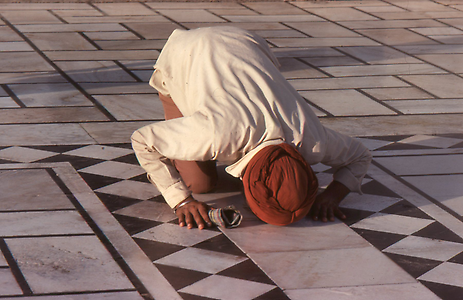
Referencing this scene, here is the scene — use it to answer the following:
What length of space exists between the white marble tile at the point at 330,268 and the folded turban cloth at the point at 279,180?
0.18 meters

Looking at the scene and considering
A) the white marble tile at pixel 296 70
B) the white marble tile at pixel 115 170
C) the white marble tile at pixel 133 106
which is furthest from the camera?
the white marble tile at pixel 296 70

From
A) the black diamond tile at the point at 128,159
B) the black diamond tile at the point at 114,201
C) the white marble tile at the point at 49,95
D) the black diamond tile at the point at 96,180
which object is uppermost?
the black diamond tile at the point at 114,201

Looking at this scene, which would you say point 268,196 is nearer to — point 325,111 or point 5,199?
point 5,199

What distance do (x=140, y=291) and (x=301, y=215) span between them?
69cm

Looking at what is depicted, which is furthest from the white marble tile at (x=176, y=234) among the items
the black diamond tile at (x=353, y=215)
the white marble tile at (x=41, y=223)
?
the black diamond tile at (x=353, y=215)

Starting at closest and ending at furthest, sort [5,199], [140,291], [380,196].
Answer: [140,291] < [5,199] < [380,196]

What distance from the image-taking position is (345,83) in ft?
16.6

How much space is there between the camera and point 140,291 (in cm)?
223

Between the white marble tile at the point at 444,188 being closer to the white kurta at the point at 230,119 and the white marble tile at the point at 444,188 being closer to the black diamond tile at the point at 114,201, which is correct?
the white kurta at the point at 230,119

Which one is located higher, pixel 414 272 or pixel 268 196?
pixel 268 196

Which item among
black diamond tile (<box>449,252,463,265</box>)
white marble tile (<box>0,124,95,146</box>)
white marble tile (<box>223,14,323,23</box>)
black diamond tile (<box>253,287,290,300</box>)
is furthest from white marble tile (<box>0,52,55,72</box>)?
black diamond tile (<box>449,252,463,265</box>)

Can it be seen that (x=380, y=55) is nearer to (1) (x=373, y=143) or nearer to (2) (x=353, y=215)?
(1) (x=373, y=143)

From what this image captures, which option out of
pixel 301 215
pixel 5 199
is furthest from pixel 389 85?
pixel 5 199

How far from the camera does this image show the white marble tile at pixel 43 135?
365 centimetres
